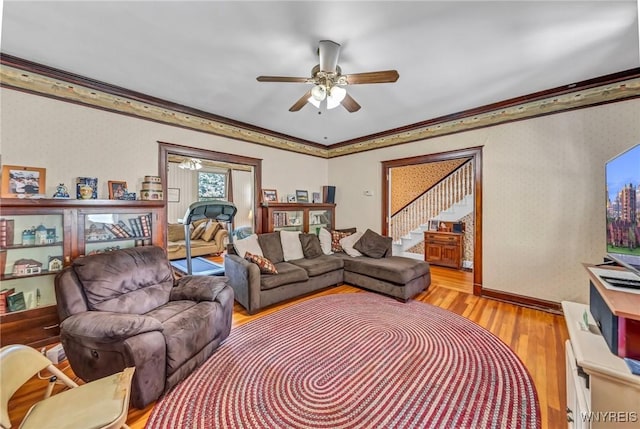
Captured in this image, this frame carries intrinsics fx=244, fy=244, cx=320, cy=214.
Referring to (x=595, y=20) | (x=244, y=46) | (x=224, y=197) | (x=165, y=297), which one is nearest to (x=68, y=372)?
(x=165, y=297)

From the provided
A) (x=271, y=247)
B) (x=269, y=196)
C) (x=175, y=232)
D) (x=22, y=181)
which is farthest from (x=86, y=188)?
(x=175, y=232)

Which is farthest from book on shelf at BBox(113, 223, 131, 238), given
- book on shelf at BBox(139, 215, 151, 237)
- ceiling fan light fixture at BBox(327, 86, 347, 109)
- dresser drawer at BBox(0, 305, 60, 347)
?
ceiling fan light fixture at BBox(327, 86, 347, 109)

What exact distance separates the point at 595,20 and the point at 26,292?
5.36 metres

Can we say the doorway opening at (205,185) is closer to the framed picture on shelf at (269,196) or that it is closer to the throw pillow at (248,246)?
the framed picture on shelf at (269,196)

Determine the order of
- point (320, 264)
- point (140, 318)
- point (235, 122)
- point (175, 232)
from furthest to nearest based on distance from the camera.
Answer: point (175, 232)
point (235, 122)
point (320, 264)
point (140, 318)

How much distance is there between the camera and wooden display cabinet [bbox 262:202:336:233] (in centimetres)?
451

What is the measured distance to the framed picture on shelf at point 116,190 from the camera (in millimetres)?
2855

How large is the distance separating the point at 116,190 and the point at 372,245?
374 cm

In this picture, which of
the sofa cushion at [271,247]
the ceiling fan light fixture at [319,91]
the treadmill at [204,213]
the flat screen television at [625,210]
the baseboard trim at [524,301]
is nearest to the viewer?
the flat screen television at [625,210]

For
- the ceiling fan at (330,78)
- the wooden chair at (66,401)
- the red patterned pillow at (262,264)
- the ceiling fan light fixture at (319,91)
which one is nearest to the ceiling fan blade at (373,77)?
the ceiling fan at (330,78)

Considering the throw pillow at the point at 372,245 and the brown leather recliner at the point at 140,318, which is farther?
the throw pillow at the point at 372,245

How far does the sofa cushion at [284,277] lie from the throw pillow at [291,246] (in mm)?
395

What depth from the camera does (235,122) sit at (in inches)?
160

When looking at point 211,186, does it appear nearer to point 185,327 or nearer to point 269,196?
point 269,196
